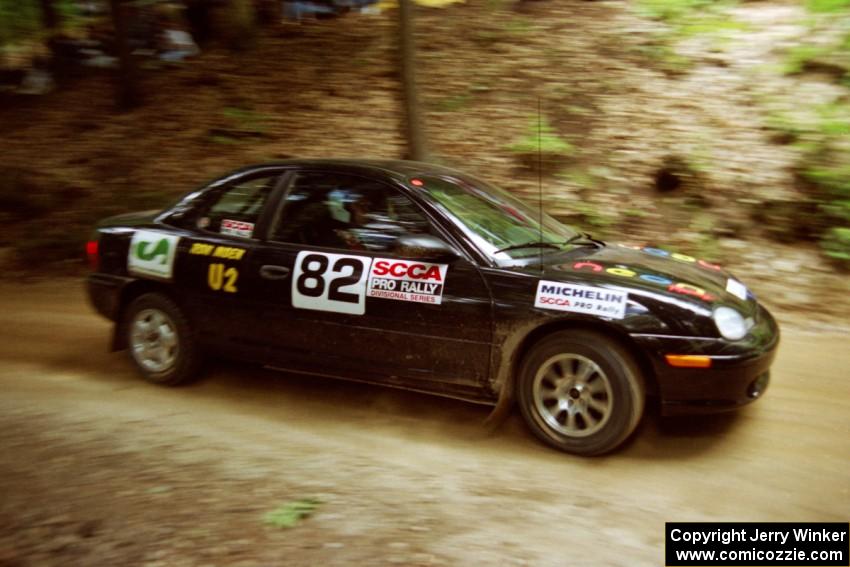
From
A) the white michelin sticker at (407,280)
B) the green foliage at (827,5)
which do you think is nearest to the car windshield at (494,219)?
the white michelin sticker at (407,280)

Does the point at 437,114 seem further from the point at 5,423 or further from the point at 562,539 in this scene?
the point at 562,539

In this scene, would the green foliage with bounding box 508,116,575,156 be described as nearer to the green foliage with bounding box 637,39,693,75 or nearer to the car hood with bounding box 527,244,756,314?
the green foliage with bounding box 637,39,693,75

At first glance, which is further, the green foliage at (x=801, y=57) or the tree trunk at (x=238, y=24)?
the tree trunk at (x=238, y=24)

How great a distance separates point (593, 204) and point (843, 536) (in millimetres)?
5383

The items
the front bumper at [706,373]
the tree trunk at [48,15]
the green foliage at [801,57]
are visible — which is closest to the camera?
the front bumper at [706,373]

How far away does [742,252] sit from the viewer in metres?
7.24

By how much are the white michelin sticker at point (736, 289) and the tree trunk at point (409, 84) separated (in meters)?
4.22

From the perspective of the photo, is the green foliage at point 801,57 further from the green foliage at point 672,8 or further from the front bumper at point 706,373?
the front bumper at point 706,373

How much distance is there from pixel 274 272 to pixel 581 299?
2024 millimetres

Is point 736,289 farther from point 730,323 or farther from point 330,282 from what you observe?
point 330,282

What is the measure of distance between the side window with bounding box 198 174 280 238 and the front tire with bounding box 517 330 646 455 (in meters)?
2.15

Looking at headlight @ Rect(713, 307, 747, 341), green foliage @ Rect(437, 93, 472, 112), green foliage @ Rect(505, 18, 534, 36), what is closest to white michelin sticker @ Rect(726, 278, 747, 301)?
headlight @ Rect(713, 307, 747, 341)

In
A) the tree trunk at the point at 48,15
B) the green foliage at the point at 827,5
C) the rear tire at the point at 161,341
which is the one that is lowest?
the rear tire at the point at 161,341

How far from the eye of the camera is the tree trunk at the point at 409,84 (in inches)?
301
